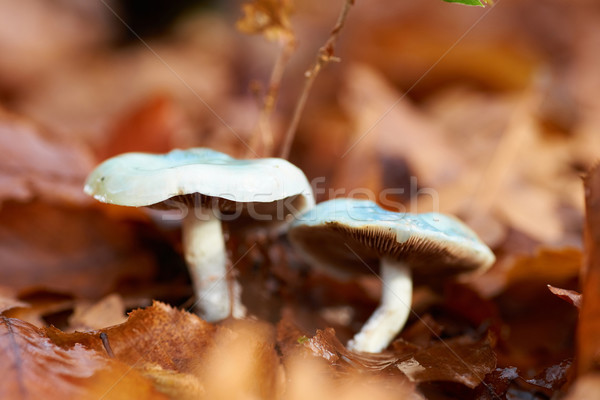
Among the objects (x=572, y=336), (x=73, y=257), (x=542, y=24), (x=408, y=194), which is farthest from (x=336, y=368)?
(x=542, y=24)

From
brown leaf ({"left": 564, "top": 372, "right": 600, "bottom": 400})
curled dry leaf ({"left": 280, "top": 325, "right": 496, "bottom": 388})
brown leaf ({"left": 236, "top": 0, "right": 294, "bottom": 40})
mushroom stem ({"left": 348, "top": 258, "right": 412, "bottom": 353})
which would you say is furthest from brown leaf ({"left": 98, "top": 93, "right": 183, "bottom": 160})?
brown leaf ({"left": 564, "top": 372, "right": 600, "bottom": 400})

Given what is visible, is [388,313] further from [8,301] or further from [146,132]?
[146,132]

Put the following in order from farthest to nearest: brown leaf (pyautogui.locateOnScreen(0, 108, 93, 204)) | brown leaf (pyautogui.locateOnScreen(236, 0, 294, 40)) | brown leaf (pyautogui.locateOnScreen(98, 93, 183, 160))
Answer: brown leaf (pyautogui.locateOnScreen(98, 93, 183, 160)) < brown leaf (pyautogui.locateOnScreen(0, 108, 93, 204)) < brown leaf (pyautogui.locateOnScreen(236, 0, 294, 40))

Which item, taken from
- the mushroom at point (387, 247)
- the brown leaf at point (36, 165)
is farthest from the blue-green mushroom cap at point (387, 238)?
the brown leaf at point (36, 165)

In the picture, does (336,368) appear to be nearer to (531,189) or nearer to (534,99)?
(531,189)

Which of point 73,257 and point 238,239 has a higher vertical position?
point 238,239

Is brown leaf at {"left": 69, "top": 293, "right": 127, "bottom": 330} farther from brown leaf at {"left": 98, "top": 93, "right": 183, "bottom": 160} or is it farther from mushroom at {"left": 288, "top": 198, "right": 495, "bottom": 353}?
brown leaf at {"left": 98, "top": 93, "right": 183, "bottom": 160}

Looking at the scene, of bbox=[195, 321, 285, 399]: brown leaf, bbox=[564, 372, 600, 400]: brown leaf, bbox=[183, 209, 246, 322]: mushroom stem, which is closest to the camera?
bbox=[564, 372, 600, 400]: brown leaf
